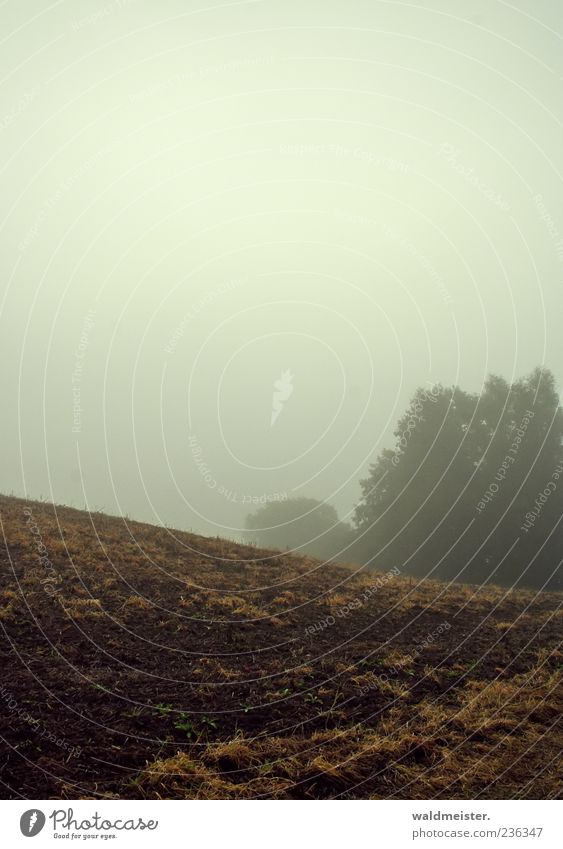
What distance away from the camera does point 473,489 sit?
3991cm

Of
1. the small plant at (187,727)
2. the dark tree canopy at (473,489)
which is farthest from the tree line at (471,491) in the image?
the small plant at (187,727)

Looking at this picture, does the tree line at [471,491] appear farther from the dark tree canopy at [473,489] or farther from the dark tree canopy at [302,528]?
the dark tree canopy at [302,528]

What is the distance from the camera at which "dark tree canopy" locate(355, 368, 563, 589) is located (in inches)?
1378

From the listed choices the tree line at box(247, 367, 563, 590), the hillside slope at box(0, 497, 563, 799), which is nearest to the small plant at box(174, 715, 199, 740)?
the hillside slope at box(0, 497, 563, 799)

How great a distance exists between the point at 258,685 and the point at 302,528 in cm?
→ 4983

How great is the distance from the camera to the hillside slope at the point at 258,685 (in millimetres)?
7008

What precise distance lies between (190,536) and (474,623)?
14853mm

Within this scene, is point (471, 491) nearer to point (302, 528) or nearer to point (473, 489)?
point (473, 489)

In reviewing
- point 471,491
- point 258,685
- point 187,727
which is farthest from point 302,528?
point 187,727

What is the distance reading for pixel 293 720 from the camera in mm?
8711

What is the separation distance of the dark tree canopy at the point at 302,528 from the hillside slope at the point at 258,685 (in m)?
30.7

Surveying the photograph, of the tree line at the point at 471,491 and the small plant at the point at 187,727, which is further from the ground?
the tree line at the point at 471,491

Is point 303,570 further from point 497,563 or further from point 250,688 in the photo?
point 497,563
